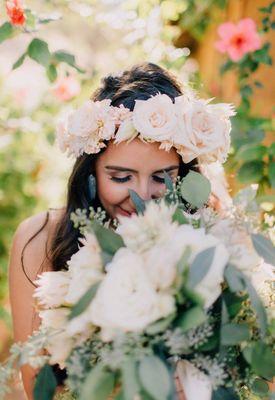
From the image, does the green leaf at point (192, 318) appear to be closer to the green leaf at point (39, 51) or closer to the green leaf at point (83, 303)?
the green leaf at point (83, 303)

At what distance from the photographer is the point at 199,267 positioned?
1.32 metres

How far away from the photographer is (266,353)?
1.49m

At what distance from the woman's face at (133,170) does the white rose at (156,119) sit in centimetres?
8

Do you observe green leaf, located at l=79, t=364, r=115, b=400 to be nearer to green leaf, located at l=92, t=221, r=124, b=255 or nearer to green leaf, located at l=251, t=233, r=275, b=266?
green leaf, located at l=92, t=221, r=124, b=255

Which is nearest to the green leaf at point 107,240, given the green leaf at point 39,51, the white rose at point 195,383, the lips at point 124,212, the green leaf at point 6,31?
the white rose at point 195,383

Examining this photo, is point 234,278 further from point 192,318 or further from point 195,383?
point 195,383

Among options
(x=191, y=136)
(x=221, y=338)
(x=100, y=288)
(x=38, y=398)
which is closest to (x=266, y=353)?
(x=221, y=338)

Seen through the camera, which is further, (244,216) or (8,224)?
(8,224)

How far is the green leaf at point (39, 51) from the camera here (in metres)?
2.37

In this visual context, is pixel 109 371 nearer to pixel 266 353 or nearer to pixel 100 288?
pixel 100 288

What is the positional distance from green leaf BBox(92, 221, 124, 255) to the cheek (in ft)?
2.50

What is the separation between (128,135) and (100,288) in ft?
3.11

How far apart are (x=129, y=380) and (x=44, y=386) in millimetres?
374

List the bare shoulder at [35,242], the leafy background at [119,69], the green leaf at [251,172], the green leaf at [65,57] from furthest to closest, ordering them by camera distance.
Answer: the leafy background at [119,69] < the green leaf at [251,172] < the bare shoulder at [35,242] < the green leaf at [65,57]
